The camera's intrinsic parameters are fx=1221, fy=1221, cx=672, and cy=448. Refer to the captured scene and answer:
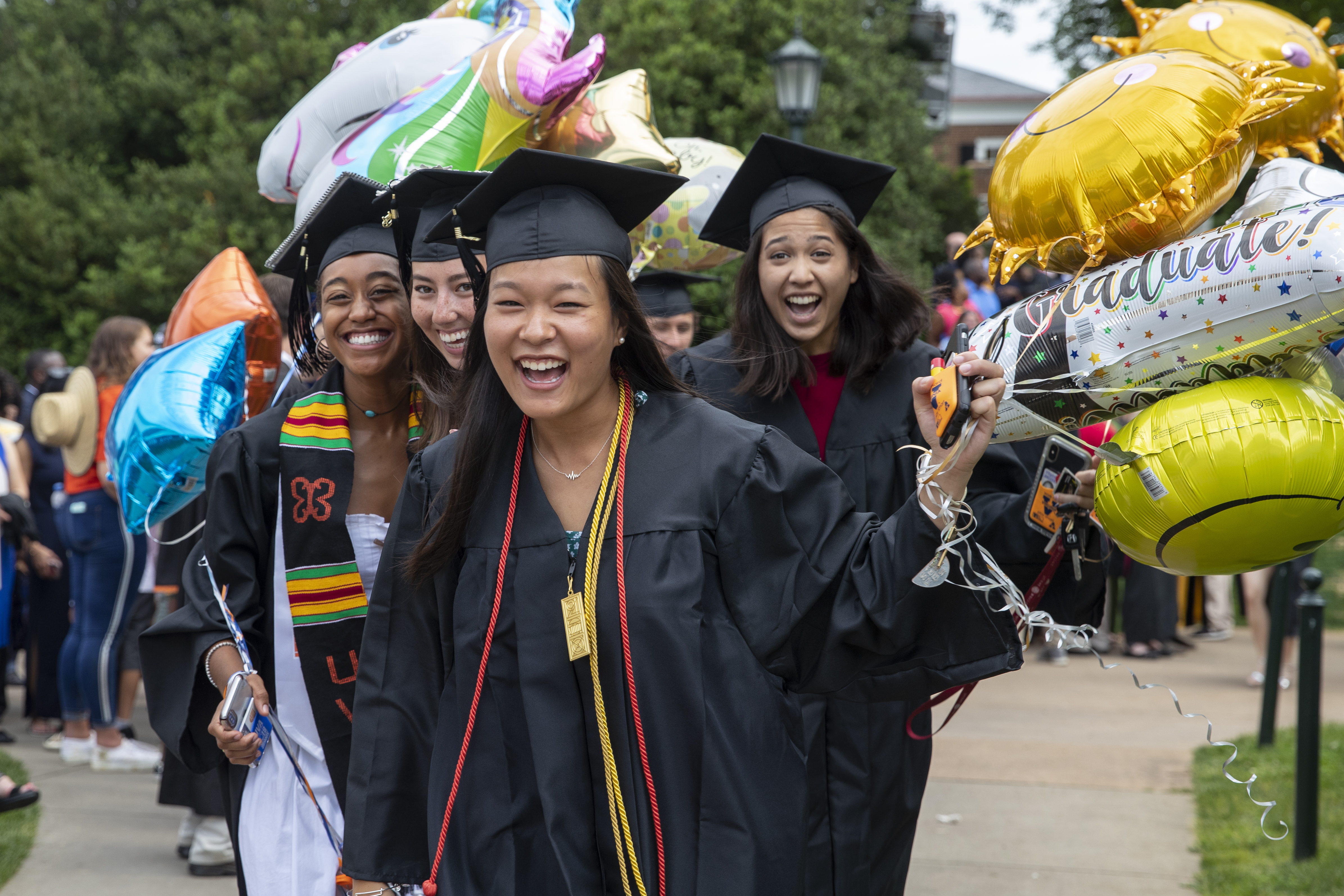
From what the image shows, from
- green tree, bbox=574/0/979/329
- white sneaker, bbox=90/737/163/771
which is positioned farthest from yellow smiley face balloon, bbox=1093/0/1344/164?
green tree, bbox=574/0/979/329

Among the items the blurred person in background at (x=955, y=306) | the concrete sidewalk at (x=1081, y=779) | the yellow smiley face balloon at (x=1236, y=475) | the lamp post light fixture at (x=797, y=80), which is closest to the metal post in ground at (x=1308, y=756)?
the concrete sidewalk at (x=1081, y=779)

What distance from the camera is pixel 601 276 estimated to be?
7.23 ft

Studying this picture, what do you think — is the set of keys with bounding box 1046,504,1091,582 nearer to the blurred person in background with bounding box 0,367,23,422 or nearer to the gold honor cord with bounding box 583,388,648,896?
the gold honor cord with bounding box 583,388,648,896

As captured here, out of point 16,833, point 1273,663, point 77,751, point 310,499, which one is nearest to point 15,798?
point 16,833

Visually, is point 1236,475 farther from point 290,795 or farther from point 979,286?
point 979,286

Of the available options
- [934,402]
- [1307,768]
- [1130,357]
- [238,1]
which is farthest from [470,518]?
[238,1]

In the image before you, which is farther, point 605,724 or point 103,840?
point 103,840

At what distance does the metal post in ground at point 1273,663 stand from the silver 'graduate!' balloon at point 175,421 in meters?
5.13

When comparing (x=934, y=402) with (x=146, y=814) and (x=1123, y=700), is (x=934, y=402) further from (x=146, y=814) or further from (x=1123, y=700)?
(x=1123, y=700)

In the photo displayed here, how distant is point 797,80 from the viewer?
29.1 feet

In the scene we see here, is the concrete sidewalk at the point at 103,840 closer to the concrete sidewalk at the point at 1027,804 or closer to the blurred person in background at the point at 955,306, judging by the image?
the concrete sidewalk at the point at 1027,804

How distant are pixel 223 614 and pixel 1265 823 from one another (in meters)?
3.77

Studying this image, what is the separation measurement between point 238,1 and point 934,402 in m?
18.7

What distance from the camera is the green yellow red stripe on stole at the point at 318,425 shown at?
2.90 metres
